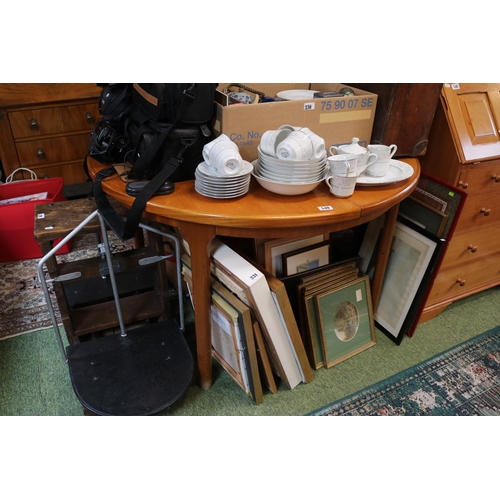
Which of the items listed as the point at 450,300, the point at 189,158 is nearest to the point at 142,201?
the point at 189,158

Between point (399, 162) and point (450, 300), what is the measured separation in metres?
0.84

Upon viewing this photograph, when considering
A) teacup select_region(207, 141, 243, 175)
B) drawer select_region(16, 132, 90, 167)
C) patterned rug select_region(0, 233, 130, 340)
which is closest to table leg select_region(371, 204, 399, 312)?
teacup select_region(207, 141, 243, 175)

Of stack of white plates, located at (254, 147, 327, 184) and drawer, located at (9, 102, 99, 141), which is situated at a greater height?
stack of white plates, located at (254, 147, 327, 184)

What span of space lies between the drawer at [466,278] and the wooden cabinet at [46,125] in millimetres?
2165

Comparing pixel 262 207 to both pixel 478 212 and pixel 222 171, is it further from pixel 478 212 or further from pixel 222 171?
pixel 478 212

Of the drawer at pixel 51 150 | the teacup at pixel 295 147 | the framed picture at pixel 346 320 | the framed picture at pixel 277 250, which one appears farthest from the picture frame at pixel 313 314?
the drawer at pixel 51 150

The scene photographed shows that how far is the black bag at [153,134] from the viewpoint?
1274 millimetres

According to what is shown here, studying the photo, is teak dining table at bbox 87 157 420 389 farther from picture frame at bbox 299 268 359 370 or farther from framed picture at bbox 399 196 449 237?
picture frame at bbox 299 268 359 370

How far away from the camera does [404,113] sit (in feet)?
5.15

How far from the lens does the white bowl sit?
1312mm

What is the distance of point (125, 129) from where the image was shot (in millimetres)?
1457

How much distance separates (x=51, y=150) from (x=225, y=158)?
1.82 metres

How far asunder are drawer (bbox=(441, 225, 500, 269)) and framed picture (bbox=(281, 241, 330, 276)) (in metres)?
0.53

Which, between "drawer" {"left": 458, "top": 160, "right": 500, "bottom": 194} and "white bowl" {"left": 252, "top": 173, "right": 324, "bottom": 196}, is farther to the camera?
"drawer" {"left": 458, "top": 160, "right": 500, "bottom": 194}
